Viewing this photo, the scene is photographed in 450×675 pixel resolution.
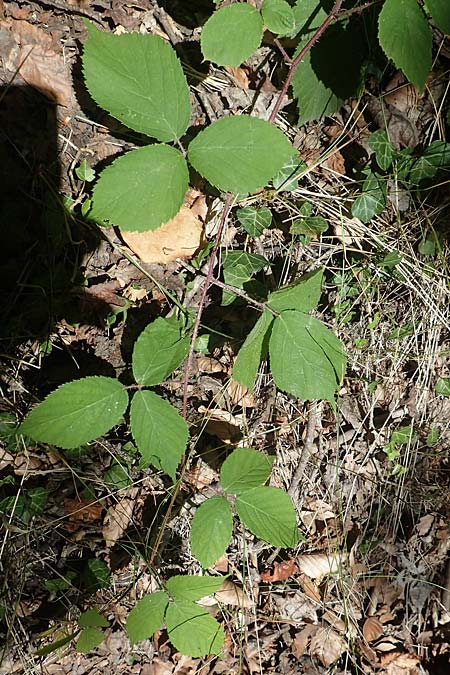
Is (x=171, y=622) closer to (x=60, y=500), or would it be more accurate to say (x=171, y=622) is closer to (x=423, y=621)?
(x=60, y=500)

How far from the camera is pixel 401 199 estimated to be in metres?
1.96

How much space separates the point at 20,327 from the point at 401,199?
1367mm

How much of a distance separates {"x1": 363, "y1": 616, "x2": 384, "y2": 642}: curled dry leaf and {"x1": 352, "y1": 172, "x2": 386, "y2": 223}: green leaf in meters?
1.44

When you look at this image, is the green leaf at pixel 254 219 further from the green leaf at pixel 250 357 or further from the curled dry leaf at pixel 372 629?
the curled dry leaf at pixel 372 629

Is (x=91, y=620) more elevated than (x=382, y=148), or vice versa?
(x=382, y=148)

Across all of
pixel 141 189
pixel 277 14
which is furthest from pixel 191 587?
pixel 277 14

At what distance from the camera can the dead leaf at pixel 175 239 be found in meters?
1.87

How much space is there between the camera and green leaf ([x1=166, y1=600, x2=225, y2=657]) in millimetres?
1562

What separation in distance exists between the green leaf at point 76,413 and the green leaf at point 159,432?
56mm

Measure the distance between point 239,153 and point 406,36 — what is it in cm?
51

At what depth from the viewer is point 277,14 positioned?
155cm

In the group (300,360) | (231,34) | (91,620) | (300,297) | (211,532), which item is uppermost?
(231,34)

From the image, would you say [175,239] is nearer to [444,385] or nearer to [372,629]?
[444,385]

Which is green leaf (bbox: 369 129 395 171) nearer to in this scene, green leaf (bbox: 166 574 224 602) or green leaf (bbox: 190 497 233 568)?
green leaf (bbox: 190 497 233 568)
